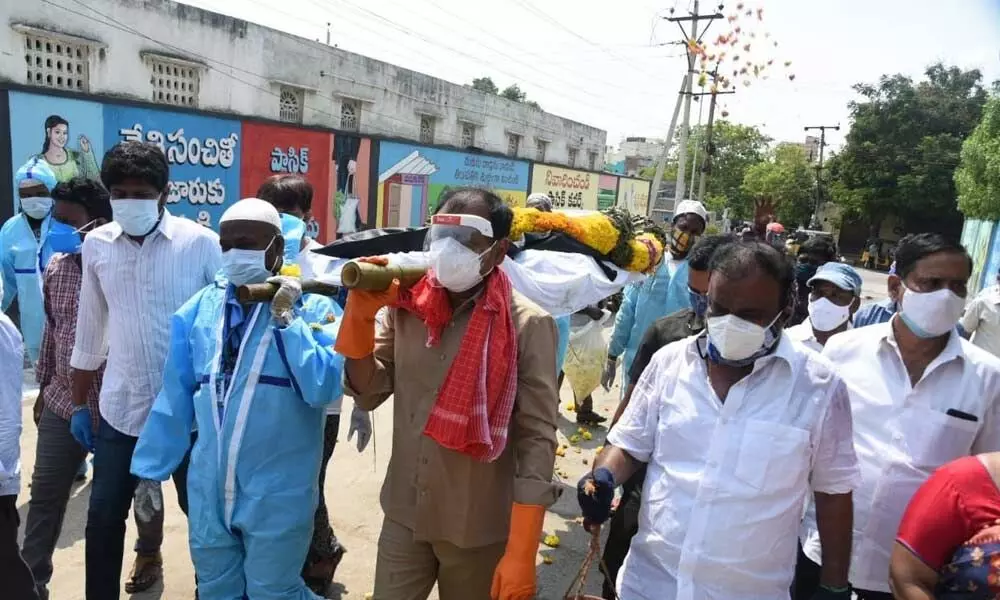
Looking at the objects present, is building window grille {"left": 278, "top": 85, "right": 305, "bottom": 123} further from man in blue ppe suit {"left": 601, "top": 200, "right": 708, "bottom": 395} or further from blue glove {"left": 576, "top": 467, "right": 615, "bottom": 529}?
blue glove {"left": 576, "top": 467, "right": 615, "bottom": 529}

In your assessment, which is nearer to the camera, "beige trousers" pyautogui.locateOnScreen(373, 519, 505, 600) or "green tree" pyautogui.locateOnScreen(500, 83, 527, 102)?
"beige trousers" pyautogui.locateOnScreen(373, 519, 505, 600)

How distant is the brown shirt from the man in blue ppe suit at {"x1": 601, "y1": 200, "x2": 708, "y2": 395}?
256 cm

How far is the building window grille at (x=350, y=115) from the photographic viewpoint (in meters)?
17.8

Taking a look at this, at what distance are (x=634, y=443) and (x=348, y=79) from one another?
1705 cm

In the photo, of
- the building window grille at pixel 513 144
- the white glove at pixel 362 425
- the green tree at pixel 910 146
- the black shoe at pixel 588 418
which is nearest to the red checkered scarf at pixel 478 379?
the white glove at pixel 362 425

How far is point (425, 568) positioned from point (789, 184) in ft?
143

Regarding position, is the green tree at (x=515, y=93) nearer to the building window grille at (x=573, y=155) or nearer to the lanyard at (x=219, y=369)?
the building window grille at (x=573, y=155)

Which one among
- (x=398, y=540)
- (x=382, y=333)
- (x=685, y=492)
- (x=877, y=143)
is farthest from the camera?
(x=877, y=143)

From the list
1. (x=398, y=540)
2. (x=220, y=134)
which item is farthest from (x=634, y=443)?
(x=220, y=134)

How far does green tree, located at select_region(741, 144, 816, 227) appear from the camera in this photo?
4156 cm

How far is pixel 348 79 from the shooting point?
687 inches

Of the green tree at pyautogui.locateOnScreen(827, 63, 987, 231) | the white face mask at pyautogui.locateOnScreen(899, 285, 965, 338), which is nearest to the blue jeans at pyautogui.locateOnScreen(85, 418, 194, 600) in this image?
the white face mask at pyautogui.locateOnScreen(899, 285, 965, 338)

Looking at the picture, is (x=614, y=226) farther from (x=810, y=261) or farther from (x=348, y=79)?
(x=348, y=79)

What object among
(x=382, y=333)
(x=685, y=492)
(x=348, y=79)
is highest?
(x=348, y=79)
